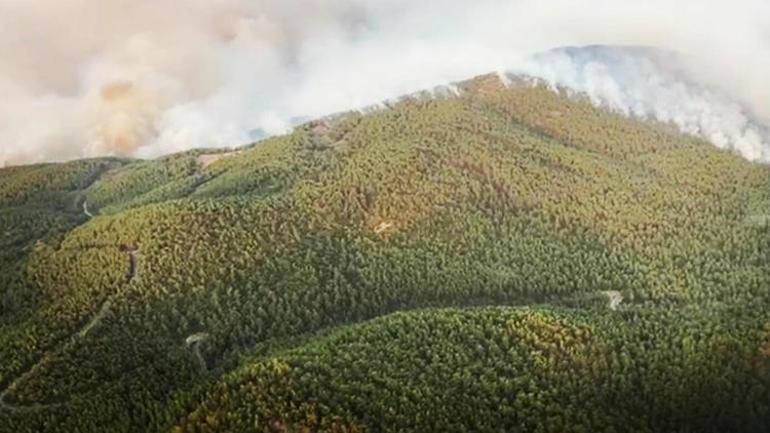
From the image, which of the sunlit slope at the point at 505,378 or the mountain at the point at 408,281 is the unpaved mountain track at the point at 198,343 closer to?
the mountain at the point at 408,281

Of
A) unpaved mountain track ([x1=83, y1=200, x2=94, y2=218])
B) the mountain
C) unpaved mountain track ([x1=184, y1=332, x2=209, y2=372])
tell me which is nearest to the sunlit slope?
the mountain

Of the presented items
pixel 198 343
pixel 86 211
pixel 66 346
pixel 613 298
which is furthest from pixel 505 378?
pixel 86 211

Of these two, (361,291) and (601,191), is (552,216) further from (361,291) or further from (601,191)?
(361,291)

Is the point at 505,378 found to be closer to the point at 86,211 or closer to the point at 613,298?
the point at 613,298

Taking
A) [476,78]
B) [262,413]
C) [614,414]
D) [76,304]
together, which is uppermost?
[476,78]

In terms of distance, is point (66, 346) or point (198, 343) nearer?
point (66, 346)

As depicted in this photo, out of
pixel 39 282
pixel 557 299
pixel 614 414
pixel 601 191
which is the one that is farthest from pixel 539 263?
pixel 39 282
